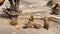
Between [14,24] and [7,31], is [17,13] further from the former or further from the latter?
[7,31]

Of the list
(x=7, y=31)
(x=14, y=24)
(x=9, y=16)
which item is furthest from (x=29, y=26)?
(x=9, y=16)

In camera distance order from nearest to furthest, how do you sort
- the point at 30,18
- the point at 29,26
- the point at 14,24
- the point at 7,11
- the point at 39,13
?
1. the point at 29,26
2. the point at 14,24
3. the point at 30,18
4. the point at 7,11
5. the point at 39,13

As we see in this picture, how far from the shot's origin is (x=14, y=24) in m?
2.60

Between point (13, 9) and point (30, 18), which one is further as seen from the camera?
point (13, 9)

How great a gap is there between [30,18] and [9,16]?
A: 43cm

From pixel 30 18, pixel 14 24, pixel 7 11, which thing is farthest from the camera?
pixel 7 11

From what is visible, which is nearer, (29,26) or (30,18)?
(29,26)

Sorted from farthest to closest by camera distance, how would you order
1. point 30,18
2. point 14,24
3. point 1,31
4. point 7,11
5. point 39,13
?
point 39,13 < point 7,11 < point 30,18 < point 14,24 < point 1,31

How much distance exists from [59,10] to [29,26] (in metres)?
1.03

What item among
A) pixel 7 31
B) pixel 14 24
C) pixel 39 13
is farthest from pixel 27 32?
pixel 39 13

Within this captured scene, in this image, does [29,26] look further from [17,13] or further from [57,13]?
[57,13]

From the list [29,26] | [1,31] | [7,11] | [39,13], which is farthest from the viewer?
[39,13]

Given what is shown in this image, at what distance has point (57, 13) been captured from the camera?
3135 millimetres

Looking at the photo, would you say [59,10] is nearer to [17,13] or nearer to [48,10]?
[48,10]
